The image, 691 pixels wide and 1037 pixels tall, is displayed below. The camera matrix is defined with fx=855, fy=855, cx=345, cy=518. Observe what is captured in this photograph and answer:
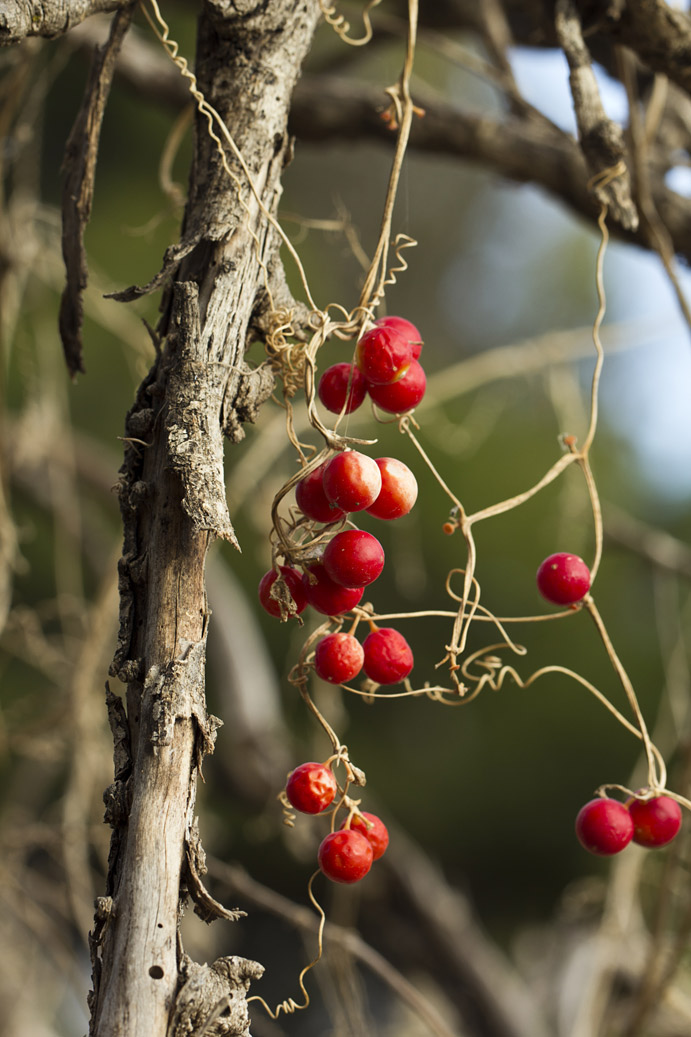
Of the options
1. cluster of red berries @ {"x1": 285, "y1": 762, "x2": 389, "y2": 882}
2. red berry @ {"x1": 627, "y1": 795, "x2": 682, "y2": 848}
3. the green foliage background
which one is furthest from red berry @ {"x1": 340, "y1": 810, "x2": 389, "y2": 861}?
the green foliage background

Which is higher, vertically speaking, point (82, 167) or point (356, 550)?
point (82, 167)

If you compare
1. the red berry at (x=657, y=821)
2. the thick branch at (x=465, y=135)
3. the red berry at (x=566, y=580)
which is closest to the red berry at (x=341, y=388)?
the red berry at (x=566, y=580)

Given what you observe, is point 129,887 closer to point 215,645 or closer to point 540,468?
point 215,645

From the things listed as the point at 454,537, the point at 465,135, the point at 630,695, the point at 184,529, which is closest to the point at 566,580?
the point at 630,695

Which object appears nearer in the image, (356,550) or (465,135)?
(356,550)

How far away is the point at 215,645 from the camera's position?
45.6 inches

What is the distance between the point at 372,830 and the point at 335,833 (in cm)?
2

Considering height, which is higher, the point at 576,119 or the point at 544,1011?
the point at 576,119

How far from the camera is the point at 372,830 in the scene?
332 mm

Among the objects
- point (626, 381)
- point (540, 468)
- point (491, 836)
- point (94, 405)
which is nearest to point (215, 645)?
point (94, 405)

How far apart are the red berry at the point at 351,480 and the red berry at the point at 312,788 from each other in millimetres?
102

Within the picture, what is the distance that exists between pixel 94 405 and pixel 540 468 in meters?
1.24

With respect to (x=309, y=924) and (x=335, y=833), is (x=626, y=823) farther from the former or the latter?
(x=309, y=924)

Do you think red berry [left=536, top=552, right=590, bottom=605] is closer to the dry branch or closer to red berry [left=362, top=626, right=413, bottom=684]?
Answer: red berry [left=362, top=626, right=413, bottom=684]
